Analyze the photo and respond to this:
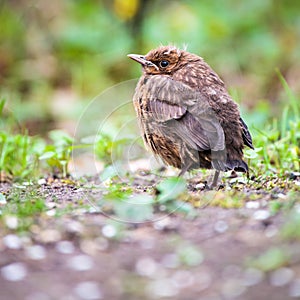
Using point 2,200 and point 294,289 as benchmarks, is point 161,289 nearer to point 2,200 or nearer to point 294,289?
point 294,289

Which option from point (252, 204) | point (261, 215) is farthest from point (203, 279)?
point (252, 204)

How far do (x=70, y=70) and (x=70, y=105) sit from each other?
140cm

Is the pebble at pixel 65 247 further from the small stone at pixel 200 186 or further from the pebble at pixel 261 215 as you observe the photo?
the small stone at pixel 200 186

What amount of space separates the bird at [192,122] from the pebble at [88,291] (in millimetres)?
1776

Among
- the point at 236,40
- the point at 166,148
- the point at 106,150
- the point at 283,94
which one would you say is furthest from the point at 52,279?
the point at 236,40

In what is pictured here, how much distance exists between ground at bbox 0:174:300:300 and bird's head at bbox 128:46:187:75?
1.38 m

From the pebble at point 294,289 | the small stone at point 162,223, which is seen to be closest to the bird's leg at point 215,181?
the small stone at point 162,223

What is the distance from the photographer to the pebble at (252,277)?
11.5 feet

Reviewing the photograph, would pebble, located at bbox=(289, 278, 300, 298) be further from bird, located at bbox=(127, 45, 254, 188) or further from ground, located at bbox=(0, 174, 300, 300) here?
bird, located at bbox=(127, 45, 254, 188)

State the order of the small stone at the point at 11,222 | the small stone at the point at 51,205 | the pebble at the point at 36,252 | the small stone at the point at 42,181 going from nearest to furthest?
1. the pebble at the point at 36,252
2. the small stone at the point at 11,222
3. the small stone at the point at 51,205
4. the small stone at the point at 42,181

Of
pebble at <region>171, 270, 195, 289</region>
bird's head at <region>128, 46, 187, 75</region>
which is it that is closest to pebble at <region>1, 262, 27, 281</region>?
pebble at <region>171, 270, 195, 289</region>

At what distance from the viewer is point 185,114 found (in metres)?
5.16

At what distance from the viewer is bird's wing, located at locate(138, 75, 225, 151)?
505 cm

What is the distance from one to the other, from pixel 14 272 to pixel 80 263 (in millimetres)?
360
